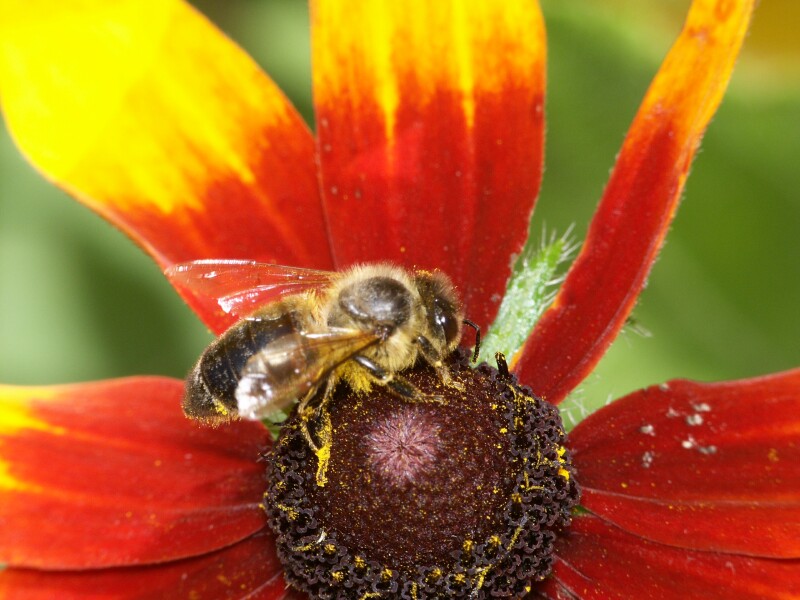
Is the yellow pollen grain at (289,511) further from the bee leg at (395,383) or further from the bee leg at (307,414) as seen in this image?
the bee leg at (395,383)

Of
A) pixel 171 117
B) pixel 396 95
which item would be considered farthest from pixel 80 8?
pixel 396 95

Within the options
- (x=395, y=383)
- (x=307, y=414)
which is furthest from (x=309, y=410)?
(x=395, y=383)

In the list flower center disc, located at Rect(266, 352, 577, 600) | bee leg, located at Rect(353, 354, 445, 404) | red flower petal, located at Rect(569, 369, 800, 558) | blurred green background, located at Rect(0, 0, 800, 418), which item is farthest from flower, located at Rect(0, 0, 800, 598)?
blurred green background, located at Rect(0, 0, 800, 418)

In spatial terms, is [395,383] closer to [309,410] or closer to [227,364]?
[309,410]

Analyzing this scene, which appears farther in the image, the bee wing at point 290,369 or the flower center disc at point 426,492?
the flower center disc at point 426,492

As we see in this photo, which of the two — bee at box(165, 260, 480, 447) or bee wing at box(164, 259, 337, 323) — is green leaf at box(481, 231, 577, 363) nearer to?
bee at box(165, 260, 480, 447)

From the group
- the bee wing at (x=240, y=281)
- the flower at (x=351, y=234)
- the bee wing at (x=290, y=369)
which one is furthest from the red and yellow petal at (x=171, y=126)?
the bee wing at (x=290, y=369)
